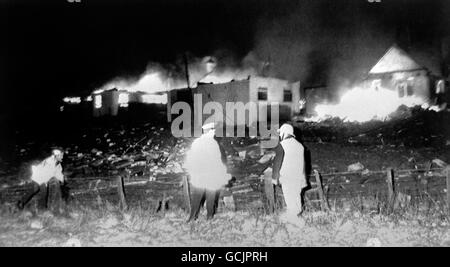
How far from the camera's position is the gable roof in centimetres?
1721

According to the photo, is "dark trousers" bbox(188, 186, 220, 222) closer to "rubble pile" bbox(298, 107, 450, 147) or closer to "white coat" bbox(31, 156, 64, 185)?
"white coat" bbox(31, 156, 64, 185)

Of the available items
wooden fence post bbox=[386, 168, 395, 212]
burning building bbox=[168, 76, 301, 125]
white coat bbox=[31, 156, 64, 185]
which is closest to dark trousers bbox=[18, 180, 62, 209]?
white coat bbox=[31, 156, 64, 185]

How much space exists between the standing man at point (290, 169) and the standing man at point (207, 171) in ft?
3.73

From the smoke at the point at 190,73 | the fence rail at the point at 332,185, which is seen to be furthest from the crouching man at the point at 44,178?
the smoke at the point at 190,73

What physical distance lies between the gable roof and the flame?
1.14 m

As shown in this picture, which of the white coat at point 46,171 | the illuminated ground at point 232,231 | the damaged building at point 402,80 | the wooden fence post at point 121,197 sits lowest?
the illuminated ground at point 232,231

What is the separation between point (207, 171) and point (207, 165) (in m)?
0.12

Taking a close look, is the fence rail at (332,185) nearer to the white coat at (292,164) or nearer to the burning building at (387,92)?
the white coat at (292,164)

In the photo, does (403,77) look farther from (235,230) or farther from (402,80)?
(235,230)

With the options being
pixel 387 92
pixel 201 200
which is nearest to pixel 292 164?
pixel 201 200

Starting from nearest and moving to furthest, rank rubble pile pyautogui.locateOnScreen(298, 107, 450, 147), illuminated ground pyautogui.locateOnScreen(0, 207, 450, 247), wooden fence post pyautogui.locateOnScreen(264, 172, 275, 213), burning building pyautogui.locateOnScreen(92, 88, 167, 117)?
illuminated ground pyautogui.locateOnScreen(0, 207, 450, 247) < wooden fence post pyautogui.locateOnScreen(264, 172, 275, 213) < rubble pile pyautogui.locateOnScreen(298, 107, 450, 147) < burning building pyautogui.locateOnScreen(92, 88, 167, 117)

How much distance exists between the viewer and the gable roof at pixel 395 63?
17212mm

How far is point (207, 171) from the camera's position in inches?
264
